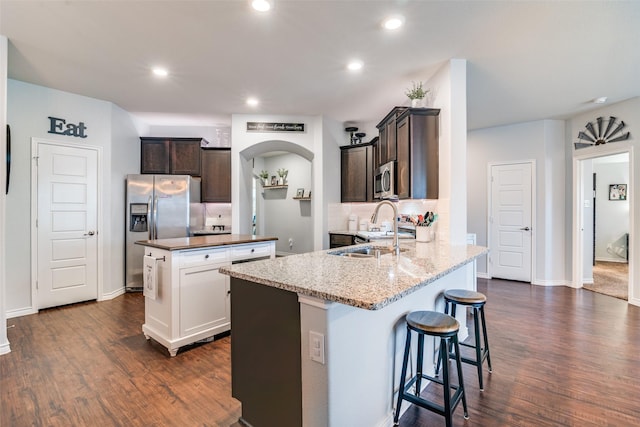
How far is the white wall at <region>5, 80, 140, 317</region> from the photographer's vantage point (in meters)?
3.63

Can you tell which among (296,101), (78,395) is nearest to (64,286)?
(78,395)

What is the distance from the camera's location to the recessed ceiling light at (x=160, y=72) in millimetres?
3383

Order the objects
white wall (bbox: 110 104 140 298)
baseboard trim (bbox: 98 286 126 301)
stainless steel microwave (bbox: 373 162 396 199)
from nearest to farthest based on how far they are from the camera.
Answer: stainless steel microwave (bbox: 373 162 396 199) < baseboard trim (bbox: 98 286 126 301) < white wall (bbox: 110 104 140 298)

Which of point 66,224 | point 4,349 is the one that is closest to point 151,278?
point 4,349

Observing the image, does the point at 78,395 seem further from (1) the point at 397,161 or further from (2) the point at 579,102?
(2) the point at 579,102

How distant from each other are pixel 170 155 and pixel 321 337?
4978 mm

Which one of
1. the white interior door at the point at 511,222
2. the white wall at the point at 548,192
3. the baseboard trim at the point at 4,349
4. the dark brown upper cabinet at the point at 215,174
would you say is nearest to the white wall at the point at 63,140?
the dark brown upper cabinet at the point at 215,174

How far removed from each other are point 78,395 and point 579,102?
21.5 feet

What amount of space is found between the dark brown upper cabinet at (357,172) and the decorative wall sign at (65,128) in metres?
3.93

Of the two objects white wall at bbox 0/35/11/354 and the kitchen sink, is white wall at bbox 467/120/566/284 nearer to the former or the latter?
the kitchen sink

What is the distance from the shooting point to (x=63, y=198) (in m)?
4.00

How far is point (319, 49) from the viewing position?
115 inches

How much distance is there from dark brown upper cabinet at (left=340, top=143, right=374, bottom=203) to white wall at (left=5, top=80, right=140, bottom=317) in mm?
3598

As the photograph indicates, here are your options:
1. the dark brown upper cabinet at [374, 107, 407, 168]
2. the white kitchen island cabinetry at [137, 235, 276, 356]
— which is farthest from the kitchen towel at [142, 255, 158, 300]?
the dark brown upper cabinet at [374, 107, 407, 168]
